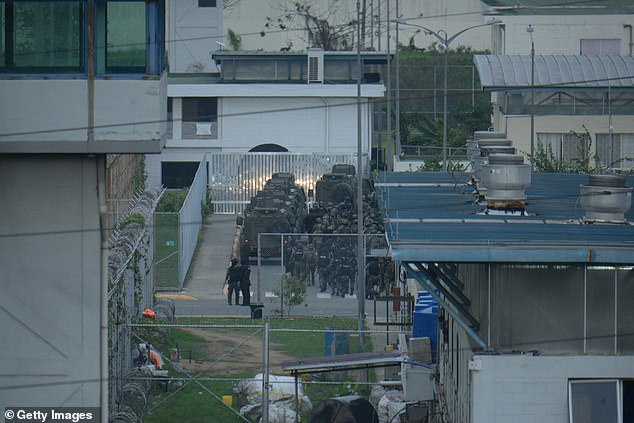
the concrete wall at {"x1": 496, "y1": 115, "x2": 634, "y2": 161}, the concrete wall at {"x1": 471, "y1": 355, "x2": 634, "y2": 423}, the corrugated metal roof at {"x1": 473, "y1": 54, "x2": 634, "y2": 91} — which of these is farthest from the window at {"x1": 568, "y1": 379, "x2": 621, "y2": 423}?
the concrete wall at {"x1": 496, "y1": 115, "x2": 634, "y2": 161}

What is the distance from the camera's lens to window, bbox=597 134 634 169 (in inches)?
1597

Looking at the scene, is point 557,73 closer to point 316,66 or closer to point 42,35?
point 316,66

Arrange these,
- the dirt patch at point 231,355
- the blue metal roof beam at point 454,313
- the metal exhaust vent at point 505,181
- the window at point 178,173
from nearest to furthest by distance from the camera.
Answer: the blue metal roof beam at point 454,313 < the metal exhaust vent at point 505,181 < the dirt patch at point 231,355 < the window at point 178,173

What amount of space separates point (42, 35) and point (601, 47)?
35.4 metres

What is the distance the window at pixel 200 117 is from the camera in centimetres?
4628

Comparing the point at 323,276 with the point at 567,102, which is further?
the point at 567,102

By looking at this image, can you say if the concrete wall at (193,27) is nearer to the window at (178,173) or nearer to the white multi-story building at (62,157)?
the window at (178,173)

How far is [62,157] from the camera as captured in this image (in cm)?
1541

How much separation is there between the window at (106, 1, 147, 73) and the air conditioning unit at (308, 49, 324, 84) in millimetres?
31541

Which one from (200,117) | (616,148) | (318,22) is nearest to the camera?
(616,148)

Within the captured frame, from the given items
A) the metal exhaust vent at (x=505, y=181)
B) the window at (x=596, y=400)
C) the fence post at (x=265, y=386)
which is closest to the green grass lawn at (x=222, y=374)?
the fence post at (x=265, y=386)

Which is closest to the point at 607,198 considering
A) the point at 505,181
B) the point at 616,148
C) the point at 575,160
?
the point at 505,181

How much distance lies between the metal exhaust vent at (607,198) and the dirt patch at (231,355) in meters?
7.09

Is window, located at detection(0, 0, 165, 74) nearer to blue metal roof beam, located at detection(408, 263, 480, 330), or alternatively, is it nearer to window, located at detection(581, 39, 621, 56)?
blue metal roof beam, located at detection(408, 263, 480, 330)
